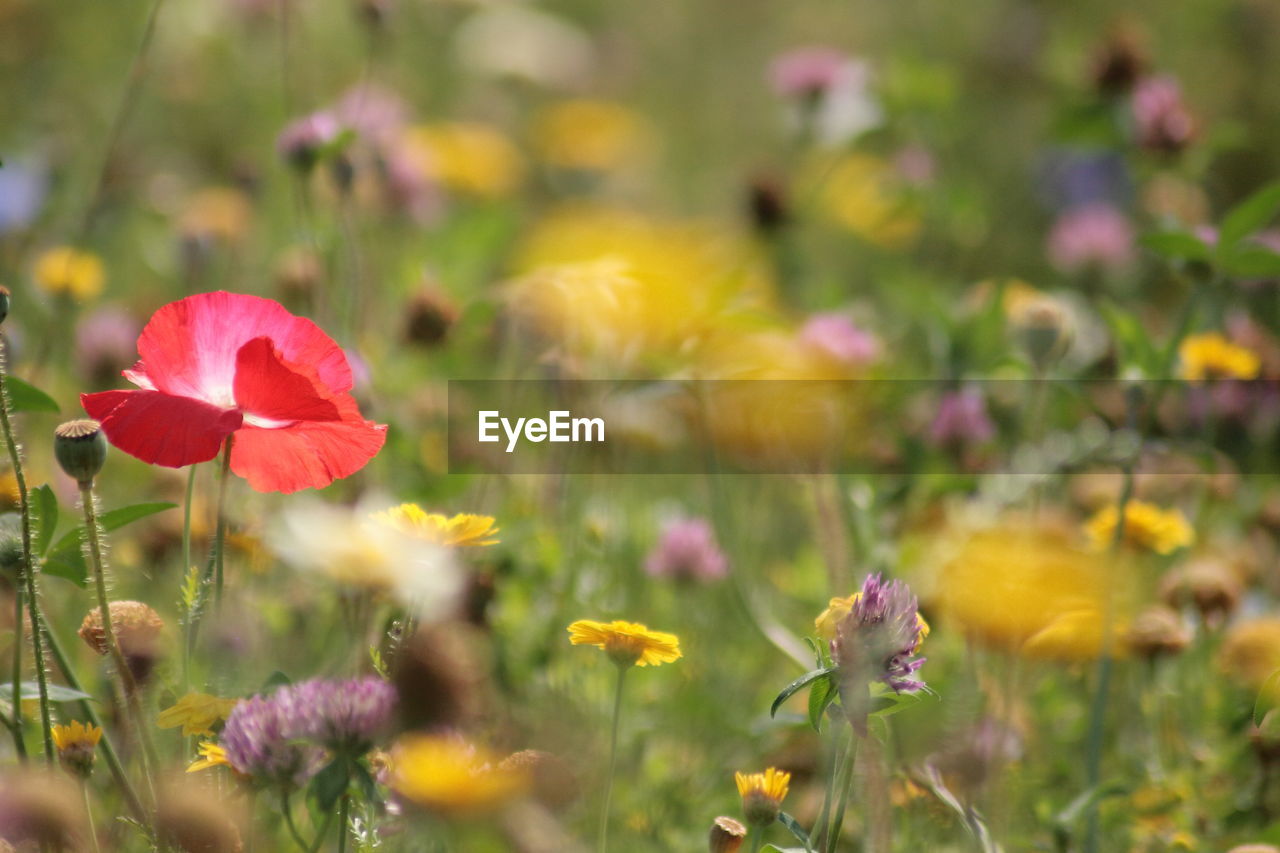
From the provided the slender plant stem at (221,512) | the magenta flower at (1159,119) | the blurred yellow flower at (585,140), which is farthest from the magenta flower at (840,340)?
the blurred yellow flower at (585,140)

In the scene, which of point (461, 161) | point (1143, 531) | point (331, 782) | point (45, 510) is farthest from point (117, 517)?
point (461, 161)

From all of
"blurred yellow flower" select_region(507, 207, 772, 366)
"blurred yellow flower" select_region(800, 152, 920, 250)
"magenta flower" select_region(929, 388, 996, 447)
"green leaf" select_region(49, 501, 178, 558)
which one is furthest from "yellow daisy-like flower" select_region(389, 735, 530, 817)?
"blurred yellow flower" select_region(800, 152, 920, 250)

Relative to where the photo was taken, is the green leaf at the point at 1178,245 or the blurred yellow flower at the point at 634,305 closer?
the green leaf at the point at 1178,245

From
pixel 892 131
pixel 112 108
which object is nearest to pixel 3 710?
pixel 892 131

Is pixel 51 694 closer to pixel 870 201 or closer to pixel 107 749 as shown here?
pixel 107 749

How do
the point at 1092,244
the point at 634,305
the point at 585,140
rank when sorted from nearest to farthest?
1. the point at 634,305
2. the point at 1092,244
3. the point at 585,140

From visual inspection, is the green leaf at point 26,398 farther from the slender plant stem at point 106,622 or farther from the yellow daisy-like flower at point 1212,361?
the yellow daisy-like flower at point 1212,361
